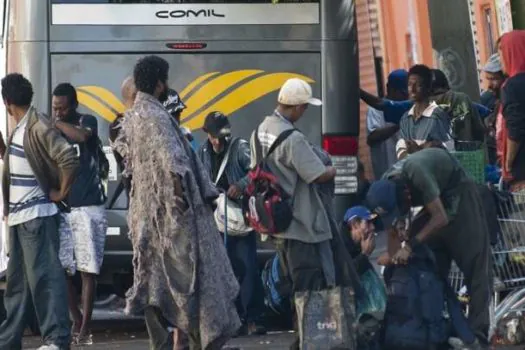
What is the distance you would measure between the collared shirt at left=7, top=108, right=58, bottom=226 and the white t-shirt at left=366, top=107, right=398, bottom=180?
16.3 feet

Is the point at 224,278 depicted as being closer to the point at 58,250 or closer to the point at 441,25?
the point at 58,250

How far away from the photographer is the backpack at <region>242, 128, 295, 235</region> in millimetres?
11289

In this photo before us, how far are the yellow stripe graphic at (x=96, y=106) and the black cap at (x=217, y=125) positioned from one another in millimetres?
1121

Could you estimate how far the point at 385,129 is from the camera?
53.3ft

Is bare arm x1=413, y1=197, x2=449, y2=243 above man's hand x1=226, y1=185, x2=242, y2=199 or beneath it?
beneath

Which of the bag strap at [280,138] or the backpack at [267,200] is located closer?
the backpack at [267,200]

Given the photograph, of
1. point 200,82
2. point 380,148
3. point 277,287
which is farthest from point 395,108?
point 277,287

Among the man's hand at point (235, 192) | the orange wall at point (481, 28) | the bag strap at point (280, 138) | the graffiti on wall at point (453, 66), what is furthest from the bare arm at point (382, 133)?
the orange wall at point (481, 28)

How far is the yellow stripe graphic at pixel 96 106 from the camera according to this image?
48.2 ft

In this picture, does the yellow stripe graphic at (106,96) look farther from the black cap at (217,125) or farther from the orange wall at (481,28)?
the orange wall at (481,28)

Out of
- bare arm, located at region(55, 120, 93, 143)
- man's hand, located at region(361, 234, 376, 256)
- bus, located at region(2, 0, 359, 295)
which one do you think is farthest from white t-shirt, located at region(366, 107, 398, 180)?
man's hand, located at region(361, 234, 376, 256)

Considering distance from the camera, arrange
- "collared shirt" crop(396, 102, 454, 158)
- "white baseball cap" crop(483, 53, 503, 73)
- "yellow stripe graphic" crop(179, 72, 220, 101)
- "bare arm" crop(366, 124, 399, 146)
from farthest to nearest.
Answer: "bare arm" crop(366, 124, 399, 146) < "yellow stripe graphic" crop(179, 72, 220, 101) < "white baseball cap" crop(483, 53, 503, 73) < "collared shirt" crop(396, 102, 454, 158)

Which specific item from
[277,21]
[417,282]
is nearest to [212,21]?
[277,21]

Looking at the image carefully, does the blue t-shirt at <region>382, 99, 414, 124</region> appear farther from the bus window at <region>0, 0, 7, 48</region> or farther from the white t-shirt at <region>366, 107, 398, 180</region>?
the bus window at <region>0, 0, 7, 48</region>
